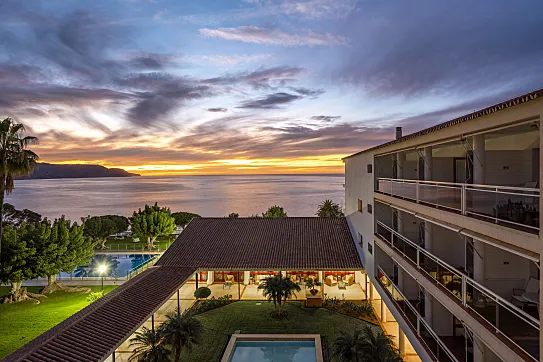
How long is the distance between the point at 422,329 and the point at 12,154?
81.0 ft

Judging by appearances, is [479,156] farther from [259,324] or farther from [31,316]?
[31,316]

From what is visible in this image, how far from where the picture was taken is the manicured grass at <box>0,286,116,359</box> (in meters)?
19.2

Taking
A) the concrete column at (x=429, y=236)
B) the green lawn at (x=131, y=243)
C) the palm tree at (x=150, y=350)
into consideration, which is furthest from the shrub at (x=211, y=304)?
the green lawn at (x=131, y=243)

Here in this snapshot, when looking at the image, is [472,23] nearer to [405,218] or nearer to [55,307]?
[405,218]

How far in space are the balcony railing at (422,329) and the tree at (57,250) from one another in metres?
23.7

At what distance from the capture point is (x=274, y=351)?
1805 centimetres

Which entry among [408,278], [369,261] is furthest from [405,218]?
[369,261]

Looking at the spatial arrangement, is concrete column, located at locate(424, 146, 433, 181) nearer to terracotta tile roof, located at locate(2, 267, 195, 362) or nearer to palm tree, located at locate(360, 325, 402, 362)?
palm tree, located at locate(360, 325, 402, 362)

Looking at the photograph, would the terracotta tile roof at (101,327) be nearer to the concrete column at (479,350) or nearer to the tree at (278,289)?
the tree at (278,289)

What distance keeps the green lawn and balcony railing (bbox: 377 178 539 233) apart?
37517 mm

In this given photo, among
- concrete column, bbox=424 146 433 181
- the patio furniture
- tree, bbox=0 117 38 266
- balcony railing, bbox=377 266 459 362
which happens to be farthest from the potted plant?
tree, bbox=0 117 38 266

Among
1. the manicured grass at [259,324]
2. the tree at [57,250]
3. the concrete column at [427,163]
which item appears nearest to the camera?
the concrete column at [427,163]

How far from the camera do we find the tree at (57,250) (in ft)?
84.2

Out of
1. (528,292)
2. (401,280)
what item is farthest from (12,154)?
(528,292)
